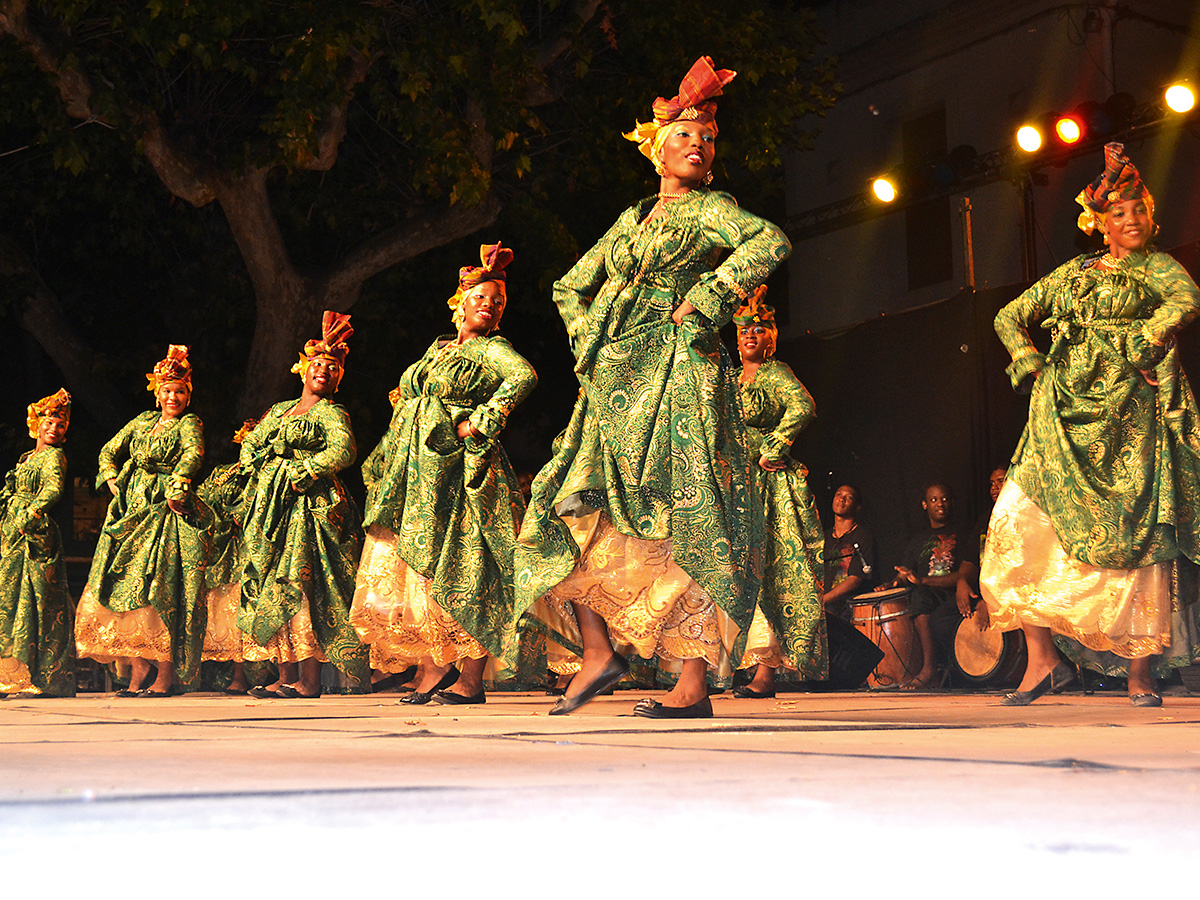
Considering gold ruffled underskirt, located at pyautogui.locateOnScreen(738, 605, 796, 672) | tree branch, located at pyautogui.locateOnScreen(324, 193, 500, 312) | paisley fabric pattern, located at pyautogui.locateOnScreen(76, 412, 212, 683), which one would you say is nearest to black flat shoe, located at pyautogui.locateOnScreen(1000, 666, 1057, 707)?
gold ruffled underskirt, located at pyautogui.locateOnScreen(738, 605, 796, 672)

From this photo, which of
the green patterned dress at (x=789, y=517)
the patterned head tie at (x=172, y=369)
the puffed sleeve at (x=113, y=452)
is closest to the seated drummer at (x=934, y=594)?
the green patterned dress at (x=789, y=517)

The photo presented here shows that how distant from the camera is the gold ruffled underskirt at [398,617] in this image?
6441 mm

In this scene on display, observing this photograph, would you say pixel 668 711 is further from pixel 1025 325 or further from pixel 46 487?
pixel 46 487

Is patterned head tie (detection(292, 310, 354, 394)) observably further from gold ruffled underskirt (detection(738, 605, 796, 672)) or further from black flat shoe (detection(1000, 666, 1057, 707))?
black flat shoe (detection(1000, 666, 1057, 707))

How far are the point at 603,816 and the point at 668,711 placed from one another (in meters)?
2.70

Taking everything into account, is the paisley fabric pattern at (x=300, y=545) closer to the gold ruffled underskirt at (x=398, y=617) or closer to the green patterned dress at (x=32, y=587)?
the gold ruffled underskirt at (x=398, y=617)

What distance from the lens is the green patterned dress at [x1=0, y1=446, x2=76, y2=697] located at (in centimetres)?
895

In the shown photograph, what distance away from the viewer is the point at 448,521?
20.9ft

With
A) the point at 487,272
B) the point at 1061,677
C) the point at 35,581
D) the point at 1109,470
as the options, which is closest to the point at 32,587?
the point at 35,581

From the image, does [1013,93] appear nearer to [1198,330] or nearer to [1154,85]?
[1154,85]

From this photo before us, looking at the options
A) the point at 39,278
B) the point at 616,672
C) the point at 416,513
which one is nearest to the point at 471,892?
the point at 616,672

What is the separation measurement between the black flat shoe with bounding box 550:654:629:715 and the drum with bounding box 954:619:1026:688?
3.87 m

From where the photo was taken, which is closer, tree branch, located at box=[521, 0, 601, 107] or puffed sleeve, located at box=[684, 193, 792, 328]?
puffed sleeve, located at box=[684, 193, 792, 328]

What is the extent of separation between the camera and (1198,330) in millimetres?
8648
